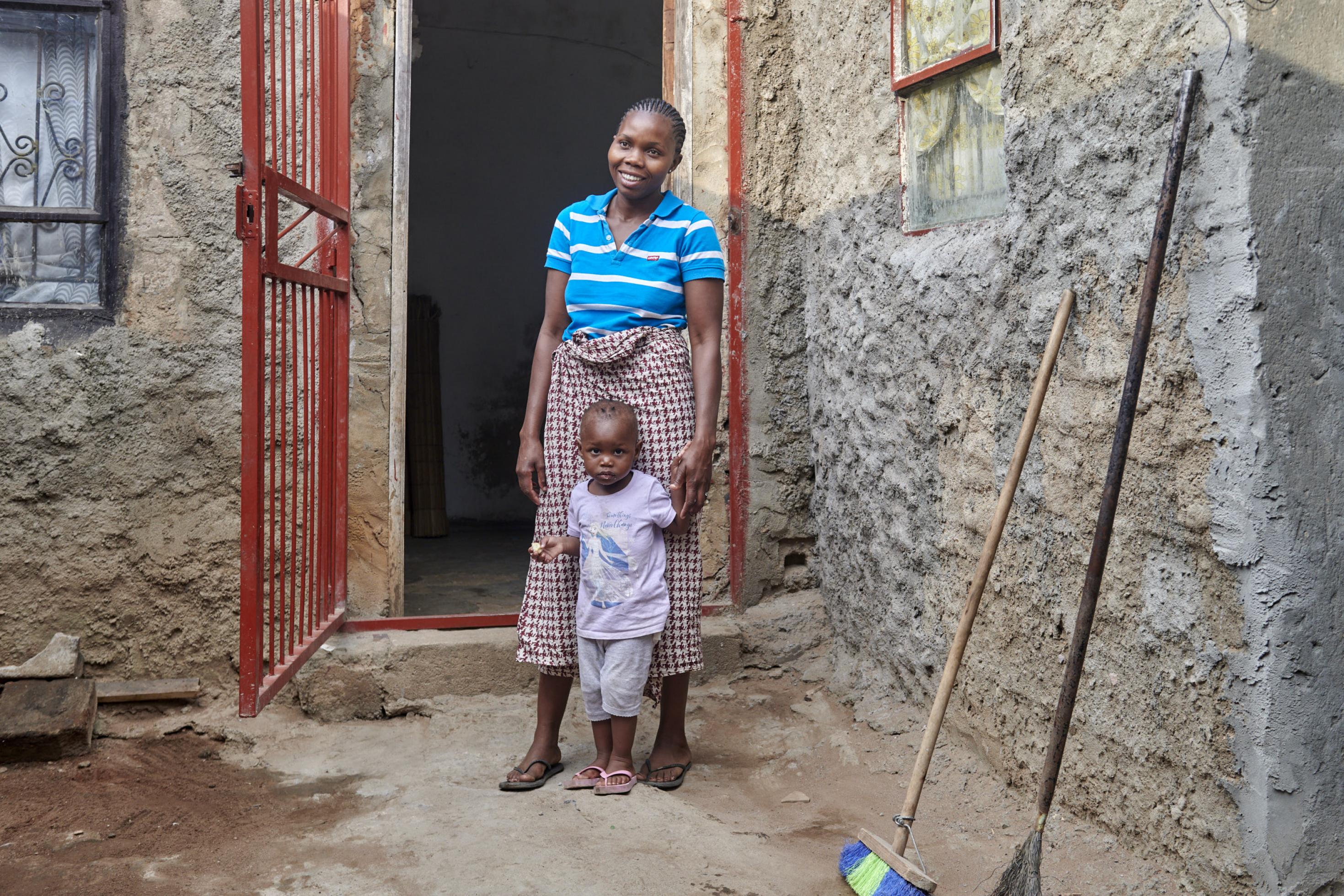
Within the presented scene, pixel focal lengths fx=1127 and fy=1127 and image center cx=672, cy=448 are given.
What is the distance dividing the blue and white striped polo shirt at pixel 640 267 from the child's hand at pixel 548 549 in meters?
0.53

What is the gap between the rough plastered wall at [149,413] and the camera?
3338 millimetres

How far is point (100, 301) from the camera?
11.1 ft

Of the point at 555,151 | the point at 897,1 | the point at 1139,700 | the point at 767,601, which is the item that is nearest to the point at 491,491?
the point at 555,151

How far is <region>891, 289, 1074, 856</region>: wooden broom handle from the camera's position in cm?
216

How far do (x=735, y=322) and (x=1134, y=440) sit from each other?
1.77 metres

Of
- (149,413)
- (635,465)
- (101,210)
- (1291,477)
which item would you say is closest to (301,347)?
(149,413)

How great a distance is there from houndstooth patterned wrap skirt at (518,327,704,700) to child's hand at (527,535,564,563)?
3.2 inches

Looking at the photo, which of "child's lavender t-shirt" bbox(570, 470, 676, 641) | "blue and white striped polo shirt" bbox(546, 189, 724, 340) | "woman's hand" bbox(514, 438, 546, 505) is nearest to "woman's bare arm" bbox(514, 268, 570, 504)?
"woman's hand" bbox(514, 438, 546, 505)

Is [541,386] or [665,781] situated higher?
[541,386]

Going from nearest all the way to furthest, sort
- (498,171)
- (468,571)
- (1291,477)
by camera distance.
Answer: (1291,477) < (468,571) < (498,171)

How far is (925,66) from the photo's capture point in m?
3.05

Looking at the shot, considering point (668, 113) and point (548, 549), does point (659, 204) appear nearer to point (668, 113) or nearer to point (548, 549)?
point (668, 113)

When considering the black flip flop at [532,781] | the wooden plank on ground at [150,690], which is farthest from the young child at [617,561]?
the wooden plank on ground at [150,690]

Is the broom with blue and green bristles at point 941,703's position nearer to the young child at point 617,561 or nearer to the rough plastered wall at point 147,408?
the young child at point 617,561
